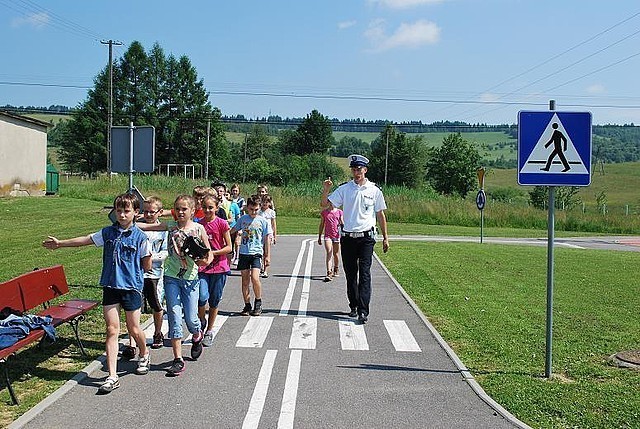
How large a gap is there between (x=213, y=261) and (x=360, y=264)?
241 cm

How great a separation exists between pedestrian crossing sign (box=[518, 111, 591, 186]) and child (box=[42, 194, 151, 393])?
382cm

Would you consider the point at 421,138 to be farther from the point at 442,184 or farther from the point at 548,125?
the point at 548,125

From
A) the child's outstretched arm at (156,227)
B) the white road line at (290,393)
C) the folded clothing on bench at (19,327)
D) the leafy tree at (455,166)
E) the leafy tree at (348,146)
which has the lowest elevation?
the white road line at (290,393)

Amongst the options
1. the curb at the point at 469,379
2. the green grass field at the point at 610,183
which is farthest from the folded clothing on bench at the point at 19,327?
the green grass field at the point at 610,183

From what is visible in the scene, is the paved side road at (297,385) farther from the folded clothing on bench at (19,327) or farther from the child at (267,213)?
the child at (267,213)

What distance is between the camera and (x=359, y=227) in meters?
10.1

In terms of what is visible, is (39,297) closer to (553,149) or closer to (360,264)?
(360,264)

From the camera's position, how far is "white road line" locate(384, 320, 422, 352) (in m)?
8.51

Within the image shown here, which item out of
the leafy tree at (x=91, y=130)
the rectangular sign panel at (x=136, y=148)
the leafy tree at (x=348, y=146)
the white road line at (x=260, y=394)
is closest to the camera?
the white road line at (x=260, y=394)

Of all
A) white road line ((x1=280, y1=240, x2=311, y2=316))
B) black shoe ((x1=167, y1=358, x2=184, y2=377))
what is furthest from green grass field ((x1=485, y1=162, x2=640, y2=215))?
black shoe ((x1=167, y1=358, x2=184, y2=377))

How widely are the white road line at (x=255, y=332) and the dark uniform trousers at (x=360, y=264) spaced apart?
1.28 m

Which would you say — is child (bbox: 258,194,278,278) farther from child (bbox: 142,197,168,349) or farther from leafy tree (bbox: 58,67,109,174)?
leafy tree (bbox: 58,67,109,174)

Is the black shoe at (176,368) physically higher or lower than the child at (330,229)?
lower

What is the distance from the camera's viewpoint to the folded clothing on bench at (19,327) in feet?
21.0
